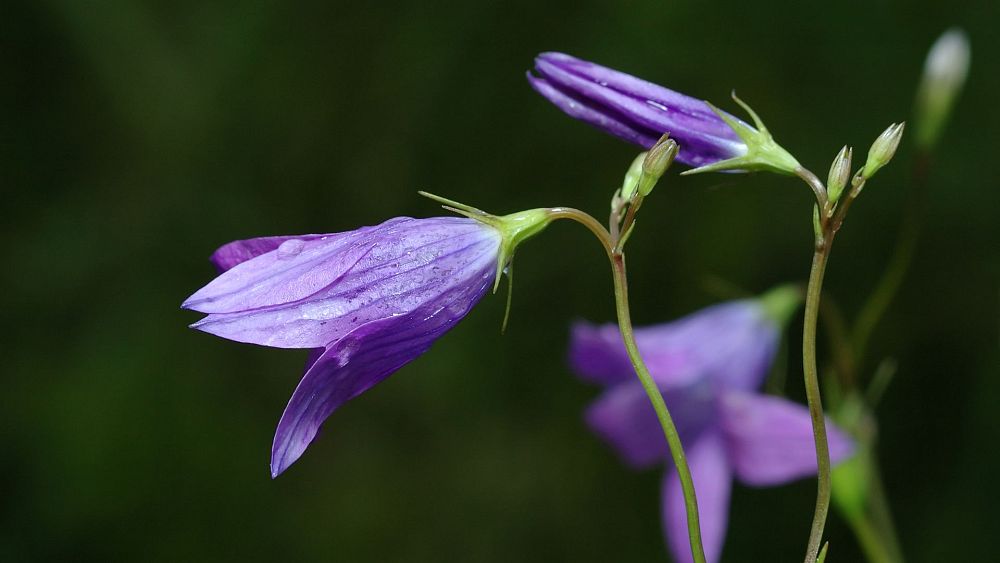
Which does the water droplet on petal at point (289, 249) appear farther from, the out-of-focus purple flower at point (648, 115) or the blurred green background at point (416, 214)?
the blurred green background at point (416, 214)

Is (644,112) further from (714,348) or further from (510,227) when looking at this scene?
(714,348)

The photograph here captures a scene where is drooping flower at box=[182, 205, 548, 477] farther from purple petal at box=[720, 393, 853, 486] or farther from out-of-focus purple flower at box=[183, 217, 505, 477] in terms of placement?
purple petal at box=[720, 393, 853, 486]

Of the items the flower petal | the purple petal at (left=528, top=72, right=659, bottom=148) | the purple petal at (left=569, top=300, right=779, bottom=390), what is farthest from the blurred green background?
the flower petal

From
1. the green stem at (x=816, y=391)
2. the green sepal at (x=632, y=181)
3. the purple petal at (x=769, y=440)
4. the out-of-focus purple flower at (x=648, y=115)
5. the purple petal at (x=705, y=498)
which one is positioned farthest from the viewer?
the purple petal at (x=705, y=498)

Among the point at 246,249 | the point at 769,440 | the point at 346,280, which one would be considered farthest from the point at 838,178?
the point at 769,440

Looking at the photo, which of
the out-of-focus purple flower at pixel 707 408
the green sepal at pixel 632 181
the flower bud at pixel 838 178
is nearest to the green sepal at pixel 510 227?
the green sepal at pixel 632 181

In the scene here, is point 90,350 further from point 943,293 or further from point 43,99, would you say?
point 943,293
